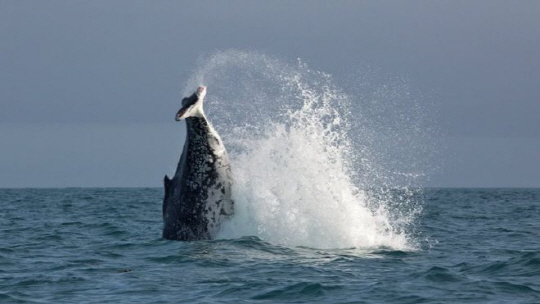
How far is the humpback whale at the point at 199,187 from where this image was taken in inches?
575

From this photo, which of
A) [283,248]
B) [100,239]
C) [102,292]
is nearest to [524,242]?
[283,248]

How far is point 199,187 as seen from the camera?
49.0 ft

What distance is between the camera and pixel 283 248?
619 inches

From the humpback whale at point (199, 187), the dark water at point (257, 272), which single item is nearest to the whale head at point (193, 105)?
the humpback whale at point (199, 187)

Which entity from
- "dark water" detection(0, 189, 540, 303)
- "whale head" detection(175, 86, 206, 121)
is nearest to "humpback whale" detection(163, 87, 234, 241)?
"whale head" detection(175, 86, 206, 121)

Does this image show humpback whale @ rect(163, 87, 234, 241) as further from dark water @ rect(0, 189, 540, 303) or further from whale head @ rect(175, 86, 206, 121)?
dark water @ rect(0, 189, 540, 303)

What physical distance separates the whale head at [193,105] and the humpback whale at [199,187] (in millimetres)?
24

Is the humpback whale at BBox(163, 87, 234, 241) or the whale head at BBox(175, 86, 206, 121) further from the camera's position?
the humpback whale at BBox(163, 87, 234, 241)

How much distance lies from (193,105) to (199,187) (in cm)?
173

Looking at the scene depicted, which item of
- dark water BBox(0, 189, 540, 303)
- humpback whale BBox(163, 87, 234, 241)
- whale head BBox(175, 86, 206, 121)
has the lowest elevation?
dark water BBox(0, 189, 540, 303)

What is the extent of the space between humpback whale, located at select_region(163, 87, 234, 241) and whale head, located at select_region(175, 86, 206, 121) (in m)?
0.02

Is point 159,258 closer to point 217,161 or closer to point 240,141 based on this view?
point 217,161

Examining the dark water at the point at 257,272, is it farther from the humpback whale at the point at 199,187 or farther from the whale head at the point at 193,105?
the whale head at the point at 193,105

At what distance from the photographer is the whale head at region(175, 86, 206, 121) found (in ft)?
44.8
